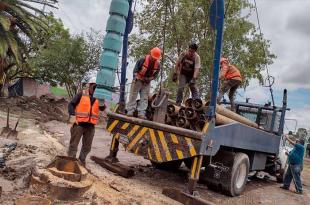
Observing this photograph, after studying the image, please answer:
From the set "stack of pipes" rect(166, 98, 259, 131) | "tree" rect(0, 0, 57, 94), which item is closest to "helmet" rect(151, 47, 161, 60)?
"stack of pipes" rect(166, 98, 259, 131)

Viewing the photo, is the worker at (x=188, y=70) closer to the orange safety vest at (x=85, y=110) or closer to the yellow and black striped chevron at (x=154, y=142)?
the yellow and black striped chevron at (x=154, y=142)

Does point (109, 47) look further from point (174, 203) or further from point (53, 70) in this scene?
point (53, 70)

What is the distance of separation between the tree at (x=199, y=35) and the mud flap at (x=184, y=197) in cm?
1297

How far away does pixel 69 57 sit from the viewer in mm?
25844

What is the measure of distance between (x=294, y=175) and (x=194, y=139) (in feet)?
17.3

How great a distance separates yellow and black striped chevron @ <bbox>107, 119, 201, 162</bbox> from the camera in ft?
23.2

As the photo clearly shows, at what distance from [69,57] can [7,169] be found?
19.8m

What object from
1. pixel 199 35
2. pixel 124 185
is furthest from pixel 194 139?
pixel 199 35

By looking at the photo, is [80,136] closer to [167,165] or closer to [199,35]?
[167,165]

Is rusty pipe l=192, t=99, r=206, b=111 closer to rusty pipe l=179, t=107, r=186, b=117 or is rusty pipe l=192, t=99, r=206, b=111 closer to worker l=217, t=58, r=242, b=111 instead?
rusty pipe l=179, t=107, r=186, b=117

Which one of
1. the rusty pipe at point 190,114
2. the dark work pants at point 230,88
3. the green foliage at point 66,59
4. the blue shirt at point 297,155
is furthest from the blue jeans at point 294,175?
the green foliage at point 66,59

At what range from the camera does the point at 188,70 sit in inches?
343

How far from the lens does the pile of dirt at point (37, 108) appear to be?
2083 centimetres

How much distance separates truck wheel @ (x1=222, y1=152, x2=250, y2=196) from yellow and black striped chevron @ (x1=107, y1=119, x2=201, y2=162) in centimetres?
147
